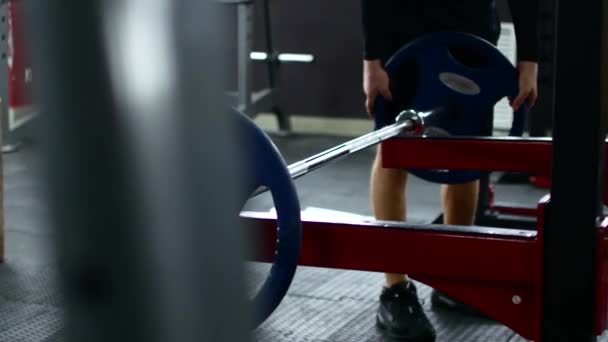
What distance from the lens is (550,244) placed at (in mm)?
1299

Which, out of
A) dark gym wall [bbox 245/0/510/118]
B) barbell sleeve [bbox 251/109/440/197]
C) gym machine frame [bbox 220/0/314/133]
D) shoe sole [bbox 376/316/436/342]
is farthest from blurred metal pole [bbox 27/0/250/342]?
dark gym wall [bbox 245/0/510/118]

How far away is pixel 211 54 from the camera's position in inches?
7.9

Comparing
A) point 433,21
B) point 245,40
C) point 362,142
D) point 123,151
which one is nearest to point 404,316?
point 362,142

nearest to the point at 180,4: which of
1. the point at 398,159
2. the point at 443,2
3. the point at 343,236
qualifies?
the point at 343,236

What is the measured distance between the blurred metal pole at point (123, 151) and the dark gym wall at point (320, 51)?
186 inches

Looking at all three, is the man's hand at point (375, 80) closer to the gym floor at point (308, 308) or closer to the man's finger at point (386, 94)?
the man's finger at point (386, 94)

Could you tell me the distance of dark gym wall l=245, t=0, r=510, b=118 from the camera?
4.92 metres

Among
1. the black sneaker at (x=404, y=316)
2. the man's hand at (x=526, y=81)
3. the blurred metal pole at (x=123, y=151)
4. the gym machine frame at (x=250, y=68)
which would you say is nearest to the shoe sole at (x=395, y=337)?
the black sneaker at (x=404, y=316)

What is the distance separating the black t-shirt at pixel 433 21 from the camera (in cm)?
197

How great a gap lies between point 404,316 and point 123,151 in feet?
5.82

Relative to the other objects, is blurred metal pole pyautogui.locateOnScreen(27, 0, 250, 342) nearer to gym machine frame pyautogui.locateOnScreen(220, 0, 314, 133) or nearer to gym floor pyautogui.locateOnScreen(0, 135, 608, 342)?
gym floor pyautogui.locateOnScreen(0, 135, 608, 342)

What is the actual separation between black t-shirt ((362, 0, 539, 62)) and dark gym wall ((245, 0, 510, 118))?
9.17 ft

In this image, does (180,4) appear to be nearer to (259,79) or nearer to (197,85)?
(197,85)

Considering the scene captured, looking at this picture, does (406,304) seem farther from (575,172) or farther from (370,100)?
(575,172)
